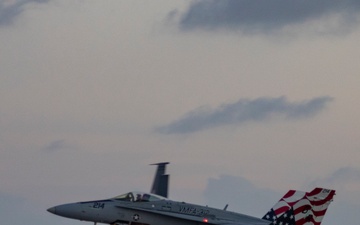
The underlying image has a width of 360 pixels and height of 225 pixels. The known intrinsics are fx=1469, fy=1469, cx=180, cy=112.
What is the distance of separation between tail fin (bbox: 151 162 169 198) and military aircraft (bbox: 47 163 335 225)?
1351cm

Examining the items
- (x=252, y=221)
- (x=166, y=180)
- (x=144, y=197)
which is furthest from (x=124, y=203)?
(x=166, y=180)

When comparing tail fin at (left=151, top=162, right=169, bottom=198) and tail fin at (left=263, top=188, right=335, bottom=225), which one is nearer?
tail fin at (left=263, top=188, right=335, bottom=225)

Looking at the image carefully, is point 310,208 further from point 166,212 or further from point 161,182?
point 161,182

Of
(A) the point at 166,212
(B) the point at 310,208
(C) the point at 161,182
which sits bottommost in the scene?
(A) the point at 166,212

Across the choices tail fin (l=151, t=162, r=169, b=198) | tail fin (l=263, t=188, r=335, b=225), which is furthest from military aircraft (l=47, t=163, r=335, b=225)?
tail fin (l=151, t=162, r=169, b=198)

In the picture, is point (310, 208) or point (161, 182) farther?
point (161, 182)

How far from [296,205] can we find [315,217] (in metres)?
1.39

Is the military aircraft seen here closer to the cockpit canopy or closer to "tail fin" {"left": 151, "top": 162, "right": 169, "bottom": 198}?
the cockpit canopy

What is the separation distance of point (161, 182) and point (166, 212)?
15.2 metres

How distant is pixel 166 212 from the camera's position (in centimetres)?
8288

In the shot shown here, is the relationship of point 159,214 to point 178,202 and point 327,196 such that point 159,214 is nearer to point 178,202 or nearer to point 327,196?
point 178,202

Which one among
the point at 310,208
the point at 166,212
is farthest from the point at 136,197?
the point at 310,208

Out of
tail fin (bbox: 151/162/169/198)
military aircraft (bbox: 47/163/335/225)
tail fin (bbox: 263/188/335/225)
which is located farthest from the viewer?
tail fin (bbox: 151/162/169/198)

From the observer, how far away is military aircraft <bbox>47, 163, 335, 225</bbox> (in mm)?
82250
